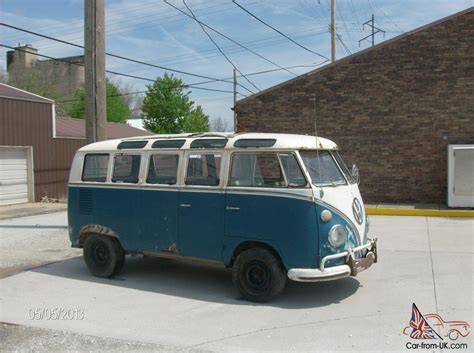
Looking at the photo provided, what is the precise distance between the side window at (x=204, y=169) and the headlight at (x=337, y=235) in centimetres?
166

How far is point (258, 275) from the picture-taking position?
6.70 meters

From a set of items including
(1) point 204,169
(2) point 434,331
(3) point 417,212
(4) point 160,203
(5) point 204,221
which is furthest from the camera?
(3) point 417,212

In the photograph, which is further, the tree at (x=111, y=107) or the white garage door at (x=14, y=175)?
the tree at (x=111, y=107)

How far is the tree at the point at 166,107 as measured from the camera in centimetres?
4256

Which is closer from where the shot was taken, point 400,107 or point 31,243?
point 31,243

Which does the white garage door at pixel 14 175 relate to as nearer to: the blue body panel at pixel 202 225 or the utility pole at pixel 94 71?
the utility pole at pixel 94 71

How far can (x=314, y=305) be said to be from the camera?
6.49m

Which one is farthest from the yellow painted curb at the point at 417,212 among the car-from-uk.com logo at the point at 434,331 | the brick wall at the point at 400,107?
the car-from-uk.com logo at the point at 434,331

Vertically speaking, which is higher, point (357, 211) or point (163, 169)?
point (163, 169)

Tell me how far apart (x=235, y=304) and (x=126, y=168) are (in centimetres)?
274

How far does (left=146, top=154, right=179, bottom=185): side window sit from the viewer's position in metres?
7.46

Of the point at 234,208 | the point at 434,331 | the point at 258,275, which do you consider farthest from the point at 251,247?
the point at 434,331

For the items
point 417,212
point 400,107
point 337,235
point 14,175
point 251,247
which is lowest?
point 417,212

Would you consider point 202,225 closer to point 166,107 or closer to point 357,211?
point 357,211
